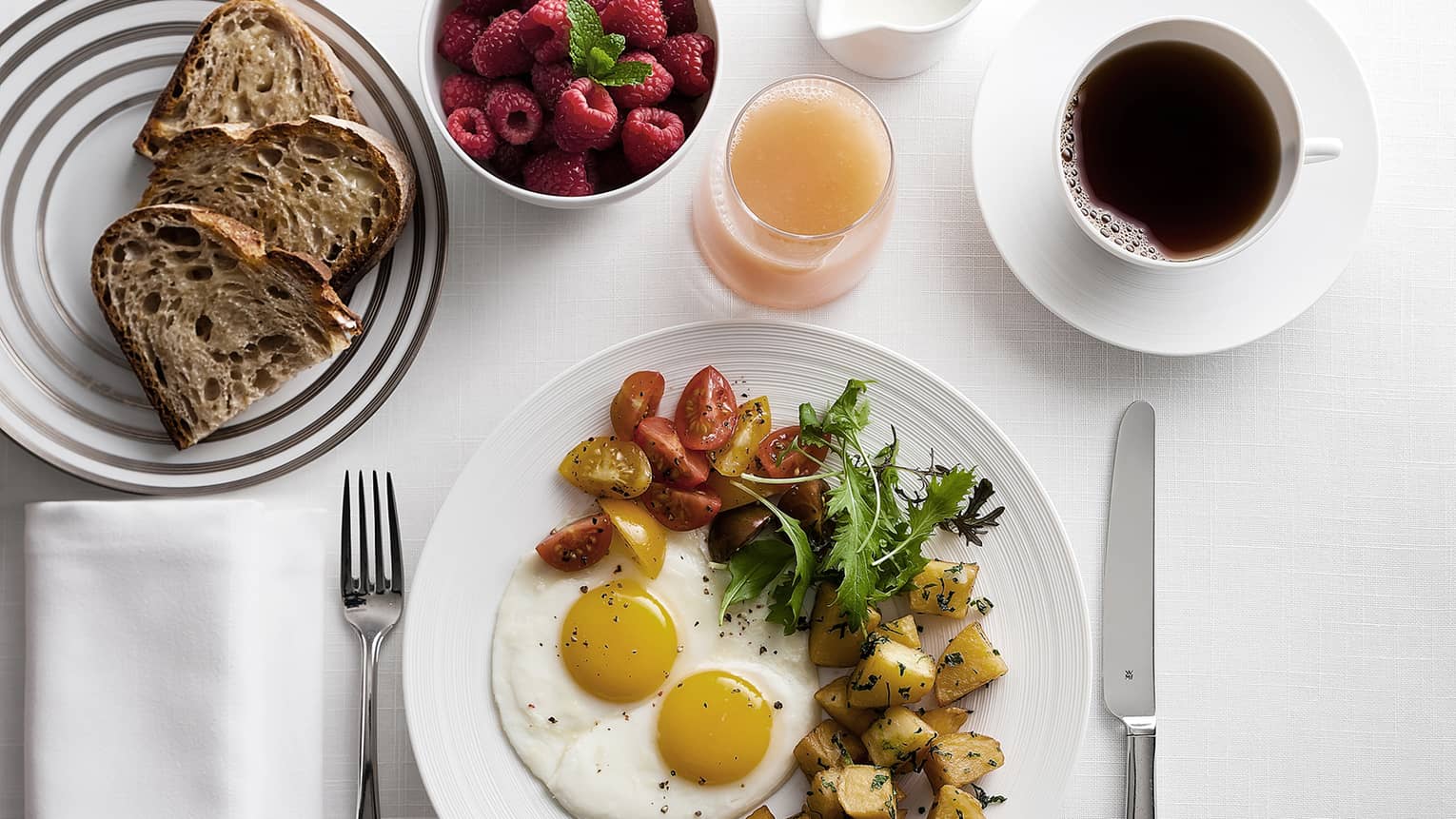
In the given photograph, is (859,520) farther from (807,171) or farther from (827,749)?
(807,171)

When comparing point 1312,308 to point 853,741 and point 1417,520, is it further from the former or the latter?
point 853,741

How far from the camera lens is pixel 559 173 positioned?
1577 mm

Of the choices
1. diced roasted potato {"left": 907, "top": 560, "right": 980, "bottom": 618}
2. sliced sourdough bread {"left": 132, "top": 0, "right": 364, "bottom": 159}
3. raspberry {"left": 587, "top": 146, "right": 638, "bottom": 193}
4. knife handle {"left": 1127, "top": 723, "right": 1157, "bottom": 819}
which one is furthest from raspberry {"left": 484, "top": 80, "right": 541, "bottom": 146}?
knife handle {"left": 1127, "top": 723, "right": 1157, "bottom": 819}

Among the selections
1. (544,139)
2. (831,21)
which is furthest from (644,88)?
(831,21)

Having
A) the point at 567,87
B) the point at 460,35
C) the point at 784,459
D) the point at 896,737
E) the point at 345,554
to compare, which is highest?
the point at 460,35

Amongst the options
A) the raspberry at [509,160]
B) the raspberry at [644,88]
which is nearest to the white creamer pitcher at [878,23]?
the raspberry at [644,88]

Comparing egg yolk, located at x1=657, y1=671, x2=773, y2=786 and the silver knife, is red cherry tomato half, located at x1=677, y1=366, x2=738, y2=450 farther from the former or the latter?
the silver knife

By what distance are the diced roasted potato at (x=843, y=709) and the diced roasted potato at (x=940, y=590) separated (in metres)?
0.19

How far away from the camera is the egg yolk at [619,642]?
170 centimetres

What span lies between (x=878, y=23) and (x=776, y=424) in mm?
715

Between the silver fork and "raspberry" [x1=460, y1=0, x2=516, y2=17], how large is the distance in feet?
2.70

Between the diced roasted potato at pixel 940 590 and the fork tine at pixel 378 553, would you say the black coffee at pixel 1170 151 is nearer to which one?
the diced roasted potato at pixel 940 590

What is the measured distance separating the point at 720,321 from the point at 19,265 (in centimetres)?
123

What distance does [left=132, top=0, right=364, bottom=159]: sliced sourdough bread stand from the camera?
1708 millimetres
